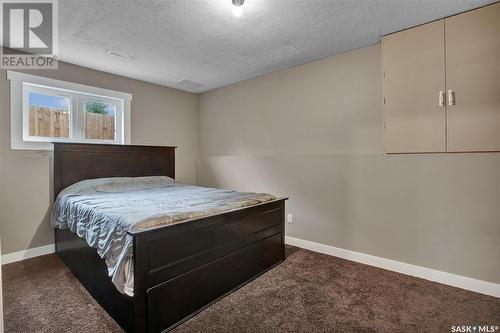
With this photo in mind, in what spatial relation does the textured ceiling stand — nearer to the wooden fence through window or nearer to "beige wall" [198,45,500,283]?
"beige wall" [198,45,500,283]

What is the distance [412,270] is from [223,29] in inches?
118

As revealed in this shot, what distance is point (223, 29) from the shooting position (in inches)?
98.7

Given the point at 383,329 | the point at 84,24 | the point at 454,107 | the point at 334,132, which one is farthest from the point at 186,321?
the point at 454,107

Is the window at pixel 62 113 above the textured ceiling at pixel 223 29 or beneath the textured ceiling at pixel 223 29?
beneath

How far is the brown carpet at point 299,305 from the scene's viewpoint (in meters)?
1.87

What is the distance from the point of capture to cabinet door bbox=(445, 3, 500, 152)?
7.22 feet

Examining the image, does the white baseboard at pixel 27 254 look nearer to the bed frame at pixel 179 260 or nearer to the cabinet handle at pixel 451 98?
the bed frame at pixel 179 260

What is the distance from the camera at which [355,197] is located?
3008 mm

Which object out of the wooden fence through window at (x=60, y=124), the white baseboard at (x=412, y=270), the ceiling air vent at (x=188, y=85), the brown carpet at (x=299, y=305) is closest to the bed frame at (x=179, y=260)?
the brown carpet at (x=299, y=305)

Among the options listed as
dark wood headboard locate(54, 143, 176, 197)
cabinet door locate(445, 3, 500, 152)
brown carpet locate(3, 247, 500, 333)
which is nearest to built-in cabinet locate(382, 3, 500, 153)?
cabinet door locate(445, 3, 500, 152)

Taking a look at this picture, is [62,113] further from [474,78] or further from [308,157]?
[474,78]

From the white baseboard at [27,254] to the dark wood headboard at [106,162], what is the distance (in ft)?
2.14

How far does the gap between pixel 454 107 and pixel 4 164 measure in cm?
463

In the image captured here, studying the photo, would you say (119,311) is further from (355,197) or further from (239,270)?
(355,197)
